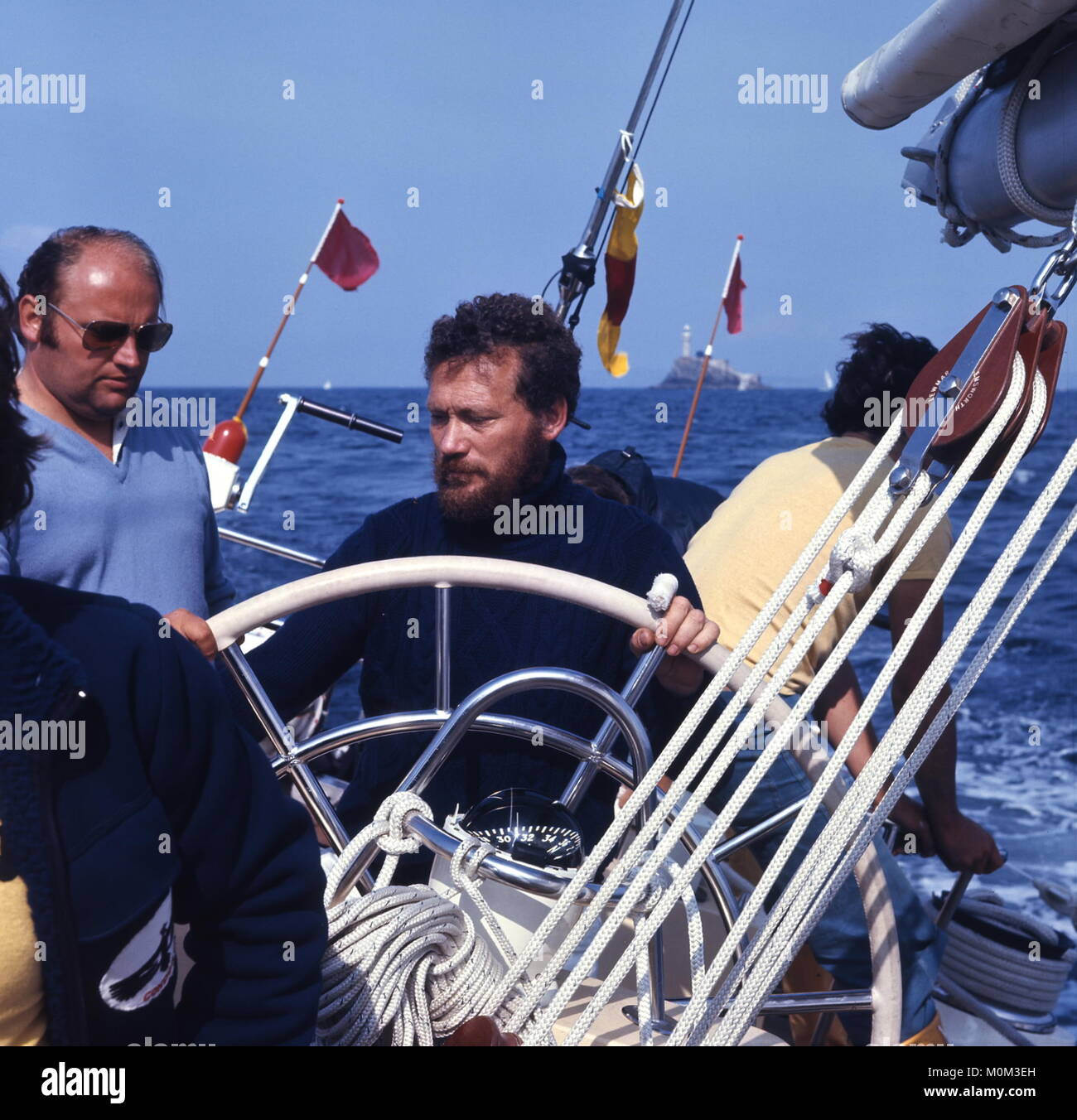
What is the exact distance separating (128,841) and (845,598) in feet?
4.38

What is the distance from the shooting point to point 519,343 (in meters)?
2.17

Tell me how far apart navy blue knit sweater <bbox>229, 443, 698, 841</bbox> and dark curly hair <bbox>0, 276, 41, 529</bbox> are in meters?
0.90

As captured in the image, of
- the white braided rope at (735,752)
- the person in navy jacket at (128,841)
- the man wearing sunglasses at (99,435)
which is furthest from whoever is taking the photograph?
the man wearing sunglasses at (99,435)

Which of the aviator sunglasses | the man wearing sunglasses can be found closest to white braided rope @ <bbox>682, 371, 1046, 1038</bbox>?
the man wearing sunglasses

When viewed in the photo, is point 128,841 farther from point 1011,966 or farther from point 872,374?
point 1011,966

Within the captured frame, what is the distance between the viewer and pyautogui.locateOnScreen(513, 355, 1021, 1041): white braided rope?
1.24 metres

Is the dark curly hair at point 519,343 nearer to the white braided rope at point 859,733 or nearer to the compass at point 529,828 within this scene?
the compass at point 529,828

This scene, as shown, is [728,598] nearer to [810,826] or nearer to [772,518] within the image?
[772,518]

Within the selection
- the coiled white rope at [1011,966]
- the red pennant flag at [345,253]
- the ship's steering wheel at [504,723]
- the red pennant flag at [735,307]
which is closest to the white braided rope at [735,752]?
the ship's steering wheel at [504,723]

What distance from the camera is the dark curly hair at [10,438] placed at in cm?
90

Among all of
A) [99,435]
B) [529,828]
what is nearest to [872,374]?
[529,828]

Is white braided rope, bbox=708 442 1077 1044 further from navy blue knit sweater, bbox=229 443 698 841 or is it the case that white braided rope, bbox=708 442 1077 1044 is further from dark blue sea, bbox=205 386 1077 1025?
dark blue sea, bbox=205 386 1077 1025

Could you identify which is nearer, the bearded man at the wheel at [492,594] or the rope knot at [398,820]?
the rope knot at [398,820]
